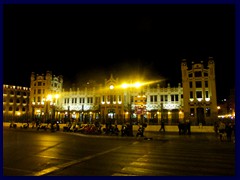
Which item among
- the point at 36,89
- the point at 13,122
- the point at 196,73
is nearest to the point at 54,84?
the point at 36,89

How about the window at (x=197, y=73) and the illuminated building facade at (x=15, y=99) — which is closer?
the window at (x=197, y=73)

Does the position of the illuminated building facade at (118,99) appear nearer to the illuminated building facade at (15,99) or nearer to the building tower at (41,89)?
the building tower at (41,89)

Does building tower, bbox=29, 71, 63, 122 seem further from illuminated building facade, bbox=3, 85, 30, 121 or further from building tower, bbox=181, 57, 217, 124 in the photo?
building tower, bbox=181, 57, 217, 124

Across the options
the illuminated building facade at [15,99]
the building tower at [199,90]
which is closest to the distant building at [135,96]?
the building tower at [199,90]

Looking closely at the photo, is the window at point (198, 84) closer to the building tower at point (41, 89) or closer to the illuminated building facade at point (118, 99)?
the illuminated building facade at point (118, 99)

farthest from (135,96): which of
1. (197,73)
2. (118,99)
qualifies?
(197,73)

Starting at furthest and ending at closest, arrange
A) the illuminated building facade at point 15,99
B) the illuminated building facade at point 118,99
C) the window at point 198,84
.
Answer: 1. the illuminated building facade at point 15,99
2. the illuminated building facade at point 118,99
3. the window at point 198,84

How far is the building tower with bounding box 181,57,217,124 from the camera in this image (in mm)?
51906

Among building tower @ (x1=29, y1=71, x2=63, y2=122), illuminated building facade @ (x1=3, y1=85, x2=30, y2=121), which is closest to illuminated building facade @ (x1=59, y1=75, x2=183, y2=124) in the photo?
building tower @ (x1=29, y1=71, x2=63, y2=122)

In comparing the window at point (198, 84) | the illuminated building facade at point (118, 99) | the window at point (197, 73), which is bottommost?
the illuminated building facade at point (118, 99)

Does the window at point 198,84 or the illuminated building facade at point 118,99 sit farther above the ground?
the window at point 198,84

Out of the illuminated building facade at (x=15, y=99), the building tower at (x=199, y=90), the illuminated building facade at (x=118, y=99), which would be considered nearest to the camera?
the building tower at (x=199, y=90)

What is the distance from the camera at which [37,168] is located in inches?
350

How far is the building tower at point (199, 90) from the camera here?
51906 millimetres
